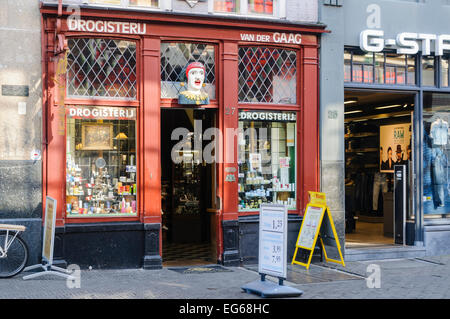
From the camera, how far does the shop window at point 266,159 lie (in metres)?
12.1

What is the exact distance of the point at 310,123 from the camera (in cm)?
1225

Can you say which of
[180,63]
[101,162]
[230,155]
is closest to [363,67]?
[230,155]

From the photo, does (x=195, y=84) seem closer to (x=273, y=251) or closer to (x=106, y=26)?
(x=106, y=26)

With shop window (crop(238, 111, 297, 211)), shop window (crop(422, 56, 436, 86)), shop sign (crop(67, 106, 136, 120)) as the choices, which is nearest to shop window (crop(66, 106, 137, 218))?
shop sign (crop(67, 106, 136, 120))

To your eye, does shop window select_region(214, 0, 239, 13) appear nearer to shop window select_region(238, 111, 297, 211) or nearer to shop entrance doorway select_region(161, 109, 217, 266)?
shop window select_region(238, 111, 297, 211)

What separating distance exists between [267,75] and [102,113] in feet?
10.9

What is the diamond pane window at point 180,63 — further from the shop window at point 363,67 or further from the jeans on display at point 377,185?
the jeans on display at point 377,185

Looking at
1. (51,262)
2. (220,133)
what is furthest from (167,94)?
(51,262)

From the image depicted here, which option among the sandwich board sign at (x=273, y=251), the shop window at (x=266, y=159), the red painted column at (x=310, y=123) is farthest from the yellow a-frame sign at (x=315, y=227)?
the sandwich board sign at (x=273, y=251)

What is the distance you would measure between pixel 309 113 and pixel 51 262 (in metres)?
5.66

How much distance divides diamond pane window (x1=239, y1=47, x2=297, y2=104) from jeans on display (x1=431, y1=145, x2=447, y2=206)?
11.6 feet

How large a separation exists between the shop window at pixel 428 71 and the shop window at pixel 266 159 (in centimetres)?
321

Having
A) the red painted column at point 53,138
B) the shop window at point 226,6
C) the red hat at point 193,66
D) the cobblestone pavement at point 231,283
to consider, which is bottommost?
the cobblestone pavement at point 231,283

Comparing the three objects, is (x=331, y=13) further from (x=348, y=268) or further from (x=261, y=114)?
(x=348, y=268)
